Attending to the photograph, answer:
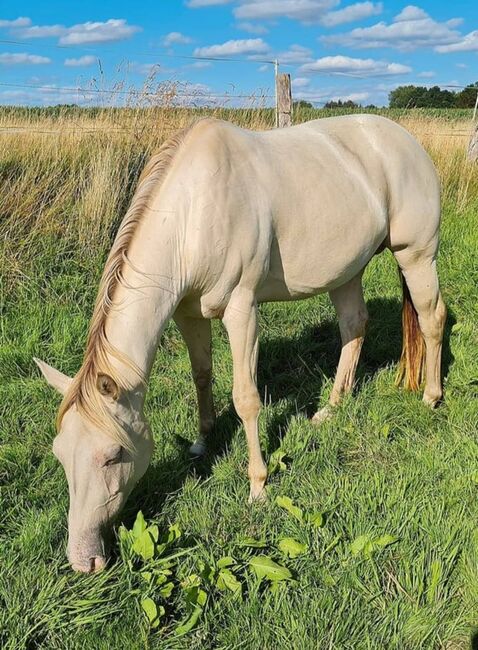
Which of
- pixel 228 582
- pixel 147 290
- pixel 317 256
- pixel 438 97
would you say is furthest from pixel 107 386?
pixel 438 97

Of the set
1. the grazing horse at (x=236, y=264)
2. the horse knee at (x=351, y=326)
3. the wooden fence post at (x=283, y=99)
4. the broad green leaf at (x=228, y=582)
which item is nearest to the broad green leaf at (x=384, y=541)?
the broad green leaf at (x=228, y=582)

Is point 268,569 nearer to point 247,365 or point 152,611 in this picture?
point 152,611

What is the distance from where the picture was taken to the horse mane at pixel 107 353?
7.20 feet

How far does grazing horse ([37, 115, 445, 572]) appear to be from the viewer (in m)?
2.27

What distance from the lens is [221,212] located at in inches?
107

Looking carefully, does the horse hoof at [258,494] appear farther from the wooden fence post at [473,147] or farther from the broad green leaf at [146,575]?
the wooden fence post at [473,147]

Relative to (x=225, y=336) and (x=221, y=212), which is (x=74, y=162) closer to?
(x=225, y=336)

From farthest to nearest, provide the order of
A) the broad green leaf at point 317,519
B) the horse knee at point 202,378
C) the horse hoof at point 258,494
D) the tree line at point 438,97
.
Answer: the tree line at point 438,97
the horse knee at point 202,378
the horse hoof at point 258,494
the broad green leaf at point 317,519

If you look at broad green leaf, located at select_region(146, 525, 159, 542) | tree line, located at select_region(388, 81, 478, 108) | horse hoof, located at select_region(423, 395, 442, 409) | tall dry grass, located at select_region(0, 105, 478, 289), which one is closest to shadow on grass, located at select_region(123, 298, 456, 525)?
broad green leaf, located at select_region(146, 525, 159, 542)

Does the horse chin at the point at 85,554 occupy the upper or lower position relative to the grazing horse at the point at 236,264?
lower

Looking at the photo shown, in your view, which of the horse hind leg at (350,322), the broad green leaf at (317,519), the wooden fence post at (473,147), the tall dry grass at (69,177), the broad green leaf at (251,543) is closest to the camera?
the broad green leaf at (251,543)

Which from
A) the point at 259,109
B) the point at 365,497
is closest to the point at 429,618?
the point at 365,497

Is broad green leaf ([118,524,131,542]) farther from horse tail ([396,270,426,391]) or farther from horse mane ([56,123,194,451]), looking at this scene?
horse tail ([396,270,426,391])

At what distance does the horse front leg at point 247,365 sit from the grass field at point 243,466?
11cm
